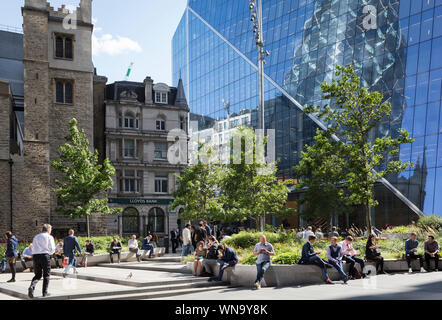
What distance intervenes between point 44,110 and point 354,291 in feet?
103

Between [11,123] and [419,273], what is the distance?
31.8 meters

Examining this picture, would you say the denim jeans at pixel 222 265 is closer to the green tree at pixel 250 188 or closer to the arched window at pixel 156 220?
the green tree at pixel 250 188

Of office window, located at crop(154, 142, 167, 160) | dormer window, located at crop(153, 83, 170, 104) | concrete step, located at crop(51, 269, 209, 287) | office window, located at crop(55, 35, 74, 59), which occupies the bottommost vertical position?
concrete step, located at crop(51, 269, 209, 287)

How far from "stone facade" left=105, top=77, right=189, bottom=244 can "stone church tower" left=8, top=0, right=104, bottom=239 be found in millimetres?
7401

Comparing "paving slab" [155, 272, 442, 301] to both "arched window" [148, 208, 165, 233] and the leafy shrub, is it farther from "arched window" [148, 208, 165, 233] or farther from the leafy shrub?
"arched window" [148, 208, 165, 233]

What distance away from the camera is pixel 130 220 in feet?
160

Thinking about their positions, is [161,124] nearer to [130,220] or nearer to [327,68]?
[130,220]

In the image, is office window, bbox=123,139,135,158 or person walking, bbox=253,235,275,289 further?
office window, bbox=123,139,135,158

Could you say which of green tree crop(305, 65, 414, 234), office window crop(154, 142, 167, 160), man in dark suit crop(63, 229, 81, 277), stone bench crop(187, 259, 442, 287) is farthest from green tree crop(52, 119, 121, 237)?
stone bench crop(187, 259, 442, 287)

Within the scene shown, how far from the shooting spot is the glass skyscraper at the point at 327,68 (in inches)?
1521

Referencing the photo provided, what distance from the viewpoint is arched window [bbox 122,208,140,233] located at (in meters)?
48.6

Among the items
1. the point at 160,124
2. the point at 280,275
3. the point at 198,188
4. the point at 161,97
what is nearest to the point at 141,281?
the point at 280,275

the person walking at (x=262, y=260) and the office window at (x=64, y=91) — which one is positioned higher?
the office window at (x=64, y=91)

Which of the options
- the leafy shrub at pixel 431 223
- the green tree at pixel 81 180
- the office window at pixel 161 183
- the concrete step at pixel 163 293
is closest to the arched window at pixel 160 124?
the office window at pixel 161 183
